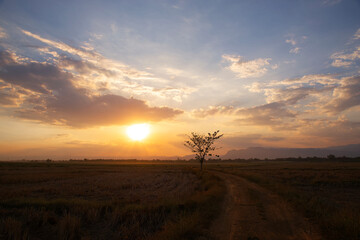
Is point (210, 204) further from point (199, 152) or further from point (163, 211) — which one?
point (199, 152)

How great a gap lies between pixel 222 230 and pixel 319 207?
7.62 m

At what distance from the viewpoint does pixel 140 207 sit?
13.3 m

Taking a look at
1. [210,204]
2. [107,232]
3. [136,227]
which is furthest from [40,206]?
[210,204]

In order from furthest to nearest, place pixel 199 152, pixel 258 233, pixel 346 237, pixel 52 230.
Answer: pixel 199 152
pixel 52 230
pixel 258 233
pixel 346 237

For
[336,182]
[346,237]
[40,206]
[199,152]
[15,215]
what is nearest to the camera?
[346,237]

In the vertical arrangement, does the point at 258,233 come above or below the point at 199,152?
below

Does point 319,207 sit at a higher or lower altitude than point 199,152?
lower

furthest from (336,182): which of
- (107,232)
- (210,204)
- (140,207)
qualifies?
(107,232)

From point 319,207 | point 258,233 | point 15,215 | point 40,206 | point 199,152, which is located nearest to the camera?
point 258,233

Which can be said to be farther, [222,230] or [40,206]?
[40,206]

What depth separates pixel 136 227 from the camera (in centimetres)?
1059

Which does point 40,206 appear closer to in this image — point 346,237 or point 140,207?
point 140,207

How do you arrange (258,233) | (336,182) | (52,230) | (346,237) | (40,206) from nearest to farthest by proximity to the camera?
(346,237) < (258,233) < (52,230) < (40,206) < (336,182)

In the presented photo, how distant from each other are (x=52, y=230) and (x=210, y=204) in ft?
31.6
